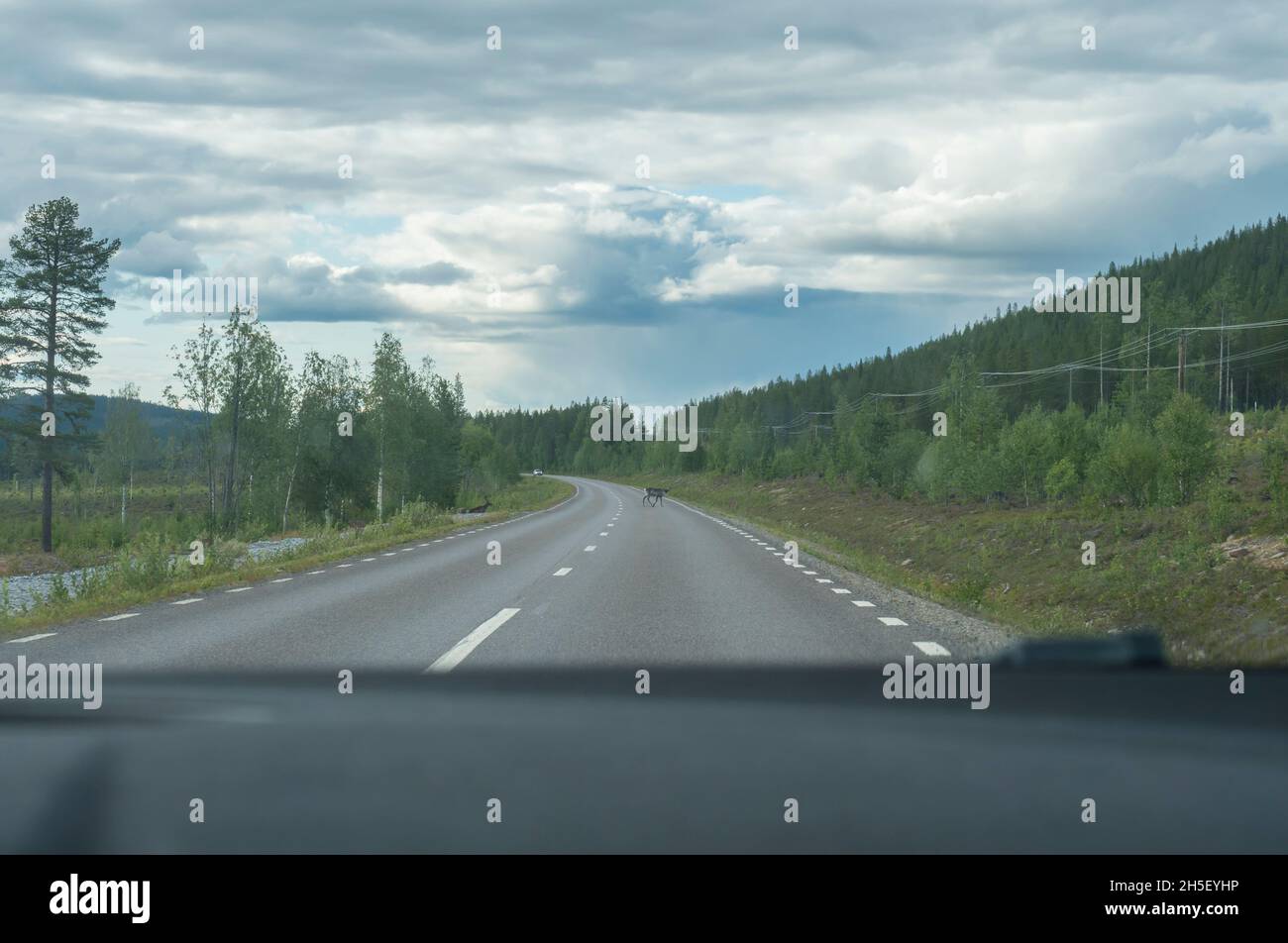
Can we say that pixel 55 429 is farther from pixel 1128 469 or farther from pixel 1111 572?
pixel 1111 572

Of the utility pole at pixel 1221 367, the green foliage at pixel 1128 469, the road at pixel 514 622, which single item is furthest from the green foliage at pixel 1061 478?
the utility pole at pixel 1221 367

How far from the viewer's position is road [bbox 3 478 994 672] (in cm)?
950

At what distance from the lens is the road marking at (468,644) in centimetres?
885

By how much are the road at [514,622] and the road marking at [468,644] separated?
0.06 feet

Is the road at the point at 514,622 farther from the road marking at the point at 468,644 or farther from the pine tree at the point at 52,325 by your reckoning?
the pine tree at the point at 52,325

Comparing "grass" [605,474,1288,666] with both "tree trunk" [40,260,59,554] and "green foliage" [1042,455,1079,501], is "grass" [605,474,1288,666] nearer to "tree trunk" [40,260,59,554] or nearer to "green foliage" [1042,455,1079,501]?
"green foliage" [1042,455,1079,501]

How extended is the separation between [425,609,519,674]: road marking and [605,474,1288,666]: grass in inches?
218

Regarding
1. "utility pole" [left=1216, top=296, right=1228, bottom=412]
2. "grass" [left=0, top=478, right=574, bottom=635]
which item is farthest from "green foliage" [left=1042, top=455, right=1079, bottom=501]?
"utility pole" [left=1216, top=296, right=1228, bottom=412]

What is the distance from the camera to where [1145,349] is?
119 metres

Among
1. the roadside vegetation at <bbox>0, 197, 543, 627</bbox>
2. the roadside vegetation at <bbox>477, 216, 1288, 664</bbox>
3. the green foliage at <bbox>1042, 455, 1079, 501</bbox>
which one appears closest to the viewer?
the roadside vegetation at <bbox>477, 216, 1288, 664</bbox>

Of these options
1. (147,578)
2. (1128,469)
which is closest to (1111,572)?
(1128,469)
